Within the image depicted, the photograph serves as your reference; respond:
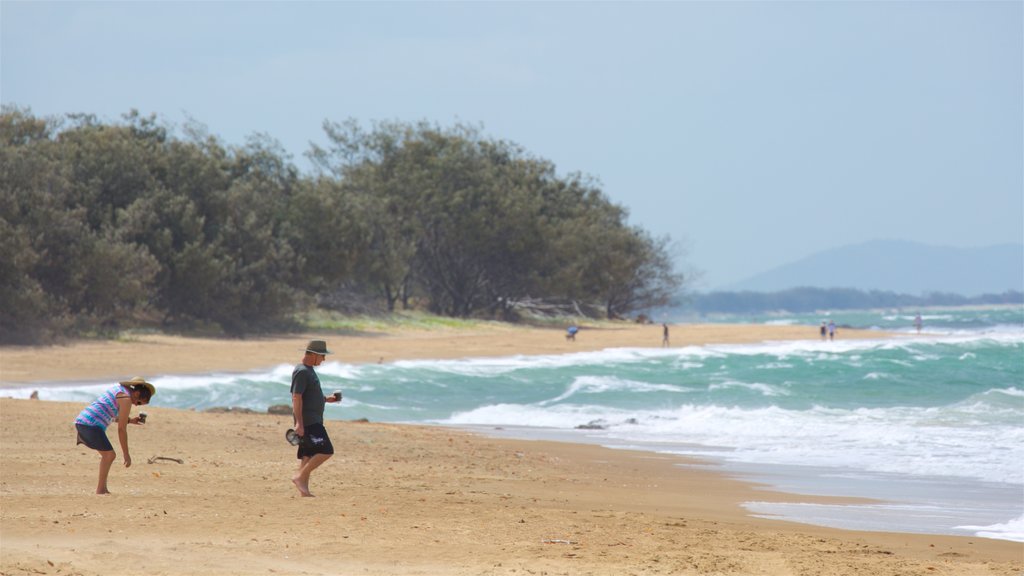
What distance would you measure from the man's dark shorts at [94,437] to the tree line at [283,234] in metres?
24.0

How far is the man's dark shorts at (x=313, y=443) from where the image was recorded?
10.5 m

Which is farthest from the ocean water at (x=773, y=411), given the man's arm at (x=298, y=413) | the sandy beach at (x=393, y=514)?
the man's arm at (x=298, y=413)

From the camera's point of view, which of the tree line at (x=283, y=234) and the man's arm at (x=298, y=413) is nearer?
the man's arm at (x=298, y=413)

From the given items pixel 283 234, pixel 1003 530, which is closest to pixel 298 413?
pixel 1003 530

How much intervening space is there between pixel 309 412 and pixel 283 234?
3720cm

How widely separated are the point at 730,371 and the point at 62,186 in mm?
19442

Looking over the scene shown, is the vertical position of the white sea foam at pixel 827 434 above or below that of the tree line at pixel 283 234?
below

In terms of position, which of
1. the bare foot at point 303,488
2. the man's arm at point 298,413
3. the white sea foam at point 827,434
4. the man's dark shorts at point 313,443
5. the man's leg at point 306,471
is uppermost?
the man's arm at point 298,413

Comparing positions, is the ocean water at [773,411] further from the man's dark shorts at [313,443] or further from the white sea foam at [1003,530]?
the man's dark shorts at [313,443]

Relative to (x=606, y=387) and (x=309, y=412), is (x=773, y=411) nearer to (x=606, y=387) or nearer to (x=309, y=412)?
(x=606, y=387)

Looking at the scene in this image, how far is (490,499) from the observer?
11133 millimetres

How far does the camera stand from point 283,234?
46.9 meters

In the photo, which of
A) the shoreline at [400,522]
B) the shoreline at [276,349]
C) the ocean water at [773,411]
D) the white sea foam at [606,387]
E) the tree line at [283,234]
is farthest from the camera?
the tree line at [283,234]

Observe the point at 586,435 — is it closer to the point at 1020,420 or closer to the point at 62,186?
the point at 1020,420
